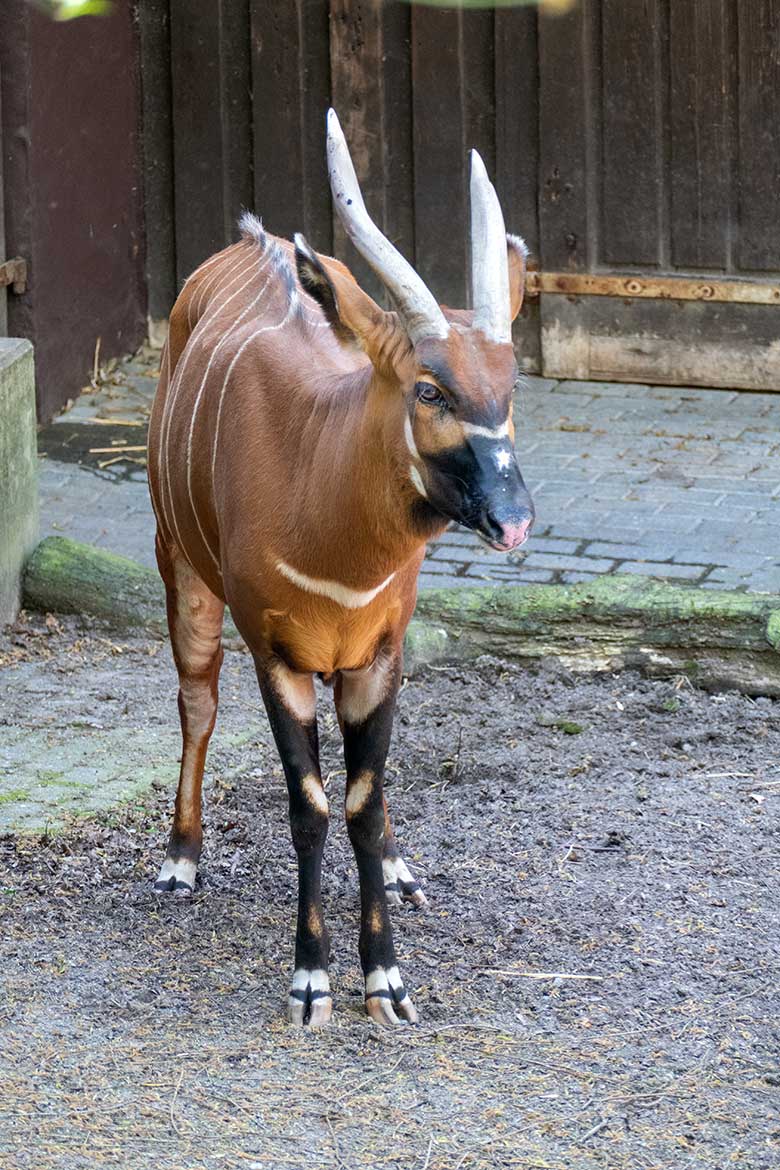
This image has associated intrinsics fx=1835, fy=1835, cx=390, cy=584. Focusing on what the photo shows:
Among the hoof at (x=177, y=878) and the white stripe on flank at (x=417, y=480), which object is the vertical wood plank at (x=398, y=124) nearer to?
the hoof at (x=177, y=878)

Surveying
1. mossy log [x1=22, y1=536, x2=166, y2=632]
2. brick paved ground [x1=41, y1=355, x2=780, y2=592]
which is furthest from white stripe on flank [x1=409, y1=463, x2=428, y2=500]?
brick paved ground [x1=41, y1=355, x2=780, y2=592]

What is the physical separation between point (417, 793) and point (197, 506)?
3.81 feet

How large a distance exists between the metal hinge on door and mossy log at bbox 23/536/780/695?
2.75 m

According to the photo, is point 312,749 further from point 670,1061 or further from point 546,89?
point 546,89

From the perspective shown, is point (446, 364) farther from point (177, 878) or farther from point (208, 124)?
point (208, 124)

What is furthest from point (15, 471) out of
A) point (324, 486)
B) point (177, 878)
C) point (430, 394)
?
point (430, 394)

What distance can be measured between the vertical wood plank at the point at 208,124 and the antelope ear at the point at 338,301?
5790 mm

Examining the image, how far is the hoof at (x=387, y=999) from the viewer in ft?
12.5

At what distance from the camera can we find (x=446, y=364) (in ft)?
10.8

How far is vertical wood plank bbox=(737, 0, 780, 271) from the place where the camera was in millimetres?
8000

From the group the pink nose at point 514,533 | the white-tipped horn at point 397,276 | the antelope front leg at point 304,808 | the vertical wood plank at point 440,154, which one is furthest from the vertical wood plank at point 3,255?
the pink nose at point 514,533

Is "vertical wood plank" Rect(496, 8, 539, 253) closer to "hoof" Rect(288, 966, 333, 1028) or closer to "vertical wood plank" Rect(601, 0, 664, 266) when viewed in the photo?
"vertical wood plank" Rect(601, 0, 664, 266)

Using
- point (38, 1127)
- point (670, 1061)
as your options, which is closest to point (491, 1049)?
point (670, 1061)

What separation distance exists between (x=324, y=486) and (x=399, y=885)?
1197mm
